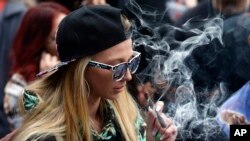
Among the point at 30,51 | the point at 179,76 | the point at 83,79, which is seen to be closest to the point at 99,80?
the point at 83,79

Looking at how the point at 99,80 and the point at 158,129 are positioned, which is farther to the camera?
the point at 158,129

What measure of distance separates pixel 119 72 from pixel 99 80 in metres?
0.09

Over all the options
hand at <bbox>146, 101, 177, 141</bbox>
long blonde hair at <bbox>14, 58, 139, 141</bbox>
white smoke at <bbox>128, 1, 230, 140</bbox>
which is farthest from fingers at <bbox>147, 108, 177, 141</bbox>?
white smoke at <bbox>128, 1, 230, 140</bbox>

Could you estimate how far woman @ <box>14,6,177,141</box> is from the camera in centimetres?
268

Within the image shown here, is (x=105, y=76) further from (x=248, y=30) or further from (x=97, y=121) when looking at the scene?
(x=248, y=30)

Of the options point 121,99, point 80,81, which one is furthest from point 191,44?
point 80,81

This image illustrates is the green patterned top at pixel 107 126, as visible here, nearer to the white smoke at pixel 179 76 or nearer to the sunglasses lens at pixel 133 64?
the sunglasses lens at pixel 133 64

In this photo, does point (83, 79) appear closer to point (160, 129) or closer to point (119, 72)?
→ point (119, 72)

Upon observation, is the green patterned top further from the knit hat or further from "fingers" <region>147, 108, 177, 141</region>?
the knit hat

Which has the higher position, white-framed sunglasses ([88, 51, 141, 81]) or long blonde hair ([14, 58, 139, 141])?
white-framed sunglasses ([88, 51, 141, 81])

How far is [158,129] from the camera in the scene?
2861 millimetres

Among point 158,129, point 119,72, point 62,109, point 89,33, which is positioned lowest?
point 158,129

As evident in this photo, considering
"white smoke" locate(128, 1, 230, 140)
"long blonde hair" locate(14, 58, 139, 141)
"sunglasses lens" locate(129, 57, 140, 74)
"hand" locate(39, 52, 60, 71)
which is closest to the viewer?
"long blonde hair" locate(14, 58, 139, 141)

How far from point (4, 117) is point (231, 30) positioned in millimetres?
1624
